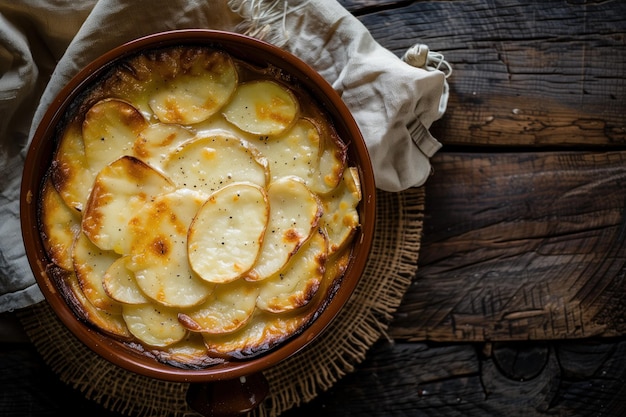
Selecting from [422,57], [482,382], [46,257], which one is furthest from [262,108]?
[482,382]

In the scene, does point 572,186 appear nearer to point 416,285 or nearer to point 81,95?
point 416,285

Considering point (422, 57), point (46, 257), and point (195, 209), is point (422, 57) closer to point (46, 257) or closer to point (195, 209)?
point (195, 209)

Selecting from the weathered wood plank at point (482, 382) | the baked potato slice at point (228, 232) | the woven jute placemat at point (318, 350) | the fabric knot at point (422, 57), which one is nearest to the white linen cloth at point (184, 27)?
the fabric knot at point (422, 57)

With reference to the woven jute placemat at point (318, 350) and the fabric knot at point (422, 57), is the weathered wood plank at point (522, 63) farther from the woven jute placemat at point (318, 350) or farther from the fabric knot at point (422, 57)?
the woven jute placemat at point (318, 350)

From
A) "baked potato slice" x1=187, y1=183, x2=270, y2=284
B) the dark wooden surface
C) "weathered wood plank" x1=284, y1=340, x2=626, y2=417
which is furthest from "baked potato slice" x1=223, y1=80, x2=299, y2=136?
"weathered wood plank" x1=284, y1=340, x2=626, y2=417

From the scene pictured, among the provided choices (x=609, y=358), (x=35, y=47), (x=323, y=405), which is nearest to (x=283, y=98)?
(x=35, y=47)

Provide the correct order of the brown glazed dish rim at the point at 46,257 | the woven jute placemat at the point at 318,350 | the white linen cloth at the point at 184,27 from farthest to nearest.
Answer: the woven jute placemat at the point at 318,350, the white linen cloth at the point at 184,27, the brown glazed dish rim at the point at 46,257
